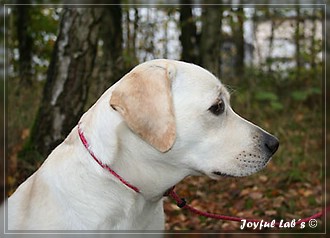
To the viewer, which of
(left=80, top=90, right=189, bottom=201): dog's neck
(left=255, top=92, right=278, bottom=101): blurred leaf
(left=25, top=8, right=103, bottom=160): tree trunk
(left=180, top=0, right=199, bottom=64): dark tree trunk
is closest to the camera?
(left=80, top=90, right=189, bottom=201): dog's neck

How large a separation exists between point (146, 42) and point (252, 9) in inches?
Result: 94.7

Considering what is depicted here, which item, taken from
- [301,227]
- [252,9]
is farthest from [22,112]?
[252,9]

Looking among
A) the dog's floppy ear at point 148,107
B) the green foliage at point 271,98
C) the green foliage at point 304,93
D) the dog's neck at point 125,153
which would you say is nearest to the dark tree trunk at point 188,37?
the green foliage at point 271,98

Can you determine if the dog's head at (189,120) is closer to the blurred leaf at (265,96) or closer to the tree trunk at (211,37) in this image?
the blurred leaf at (265,96)

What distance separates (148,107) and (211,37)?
718cm

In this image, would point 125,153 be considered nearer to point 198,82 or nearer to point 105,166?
point 105,166

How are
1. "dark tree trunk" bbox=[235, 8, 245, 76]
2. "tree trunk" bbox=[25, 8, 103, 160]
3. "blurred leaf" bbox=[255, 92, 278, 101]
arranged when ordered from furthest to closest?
"dark tree trunk" bbox=[235, 8, 245, 76], "blurred leaf" bbox=[255, 92, 278, 101], "tree trunk" bbox=[25, 8, 103, 160]

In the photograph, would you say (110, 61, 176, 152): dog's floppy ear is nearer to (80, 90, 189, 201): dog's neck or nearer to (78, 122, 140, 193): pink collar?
(80, 90, 189, 201): dog's neck

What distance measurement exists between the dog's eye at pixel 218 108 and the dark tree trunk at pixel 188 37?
25.2 ft

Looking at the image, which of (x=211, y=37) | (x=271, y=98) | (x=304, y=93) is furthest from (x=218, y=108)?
(x=211, y=37)

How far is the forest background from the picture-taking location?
513 centimetres

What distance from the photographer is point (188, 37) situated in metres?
11.2

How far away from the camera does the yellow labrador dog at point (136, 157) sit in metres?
2.65

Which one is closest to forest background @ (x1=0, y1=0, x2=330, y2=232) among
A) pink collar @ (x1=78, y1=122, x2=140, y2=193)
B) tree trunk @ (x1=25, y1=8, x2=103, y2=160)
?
tree trunk @ (x1=25, y1=8, x2=103, y2=160)
